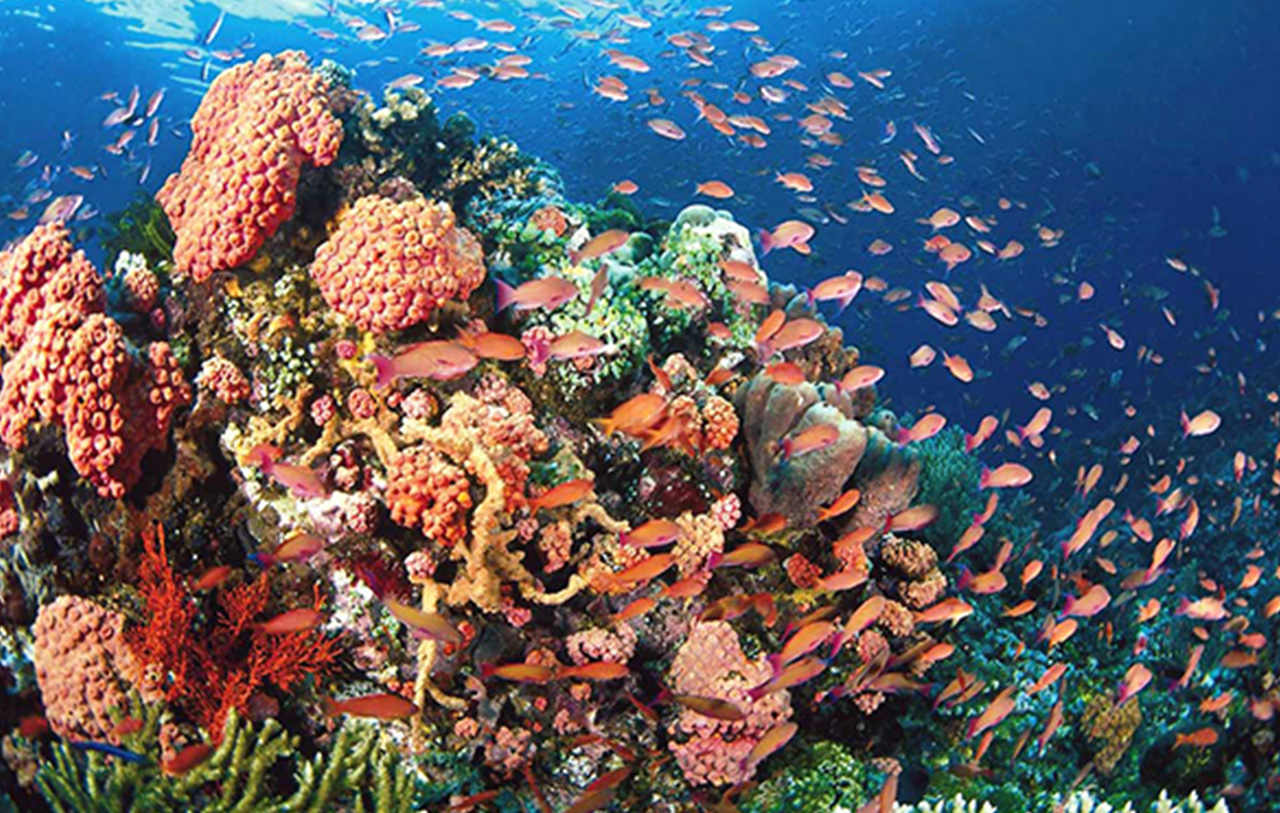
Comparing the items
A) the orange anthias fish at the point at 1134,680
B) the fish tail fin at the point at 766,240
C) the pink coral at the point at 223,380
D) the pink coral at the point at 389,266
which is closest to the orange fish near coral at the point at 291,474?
the pink coral at the point at 223,380

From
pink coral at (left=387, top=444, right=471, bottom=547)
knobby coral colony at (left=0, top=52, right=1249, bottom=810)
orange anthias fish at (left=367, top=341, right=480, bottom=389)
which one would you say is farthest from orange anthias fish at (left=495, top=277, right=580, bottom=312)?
pink coral at (left=387, top=444, right=471, bottom=547)

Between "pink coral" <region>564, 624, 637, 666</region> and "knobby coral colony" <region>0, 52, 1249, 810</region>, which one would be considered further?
"pink coral" <region>564, 624, 637, 666</region>

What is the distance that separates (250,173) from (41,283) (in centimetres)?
161

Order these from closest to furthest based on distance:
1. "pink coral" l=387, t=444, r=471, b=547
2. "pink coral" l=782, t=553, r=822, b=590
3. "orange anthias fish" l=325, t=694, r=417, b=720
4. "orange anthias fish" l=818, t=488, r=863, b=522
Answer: "orange anthias fish" l=325, t=694, r=417, b=720 < "pink coral" l=387, t=444, r=471, b=547 < "orange anthias fish" l=818, t=488, r=863, b=522 < "pink coral" l=782, t=553, r=822, b=590

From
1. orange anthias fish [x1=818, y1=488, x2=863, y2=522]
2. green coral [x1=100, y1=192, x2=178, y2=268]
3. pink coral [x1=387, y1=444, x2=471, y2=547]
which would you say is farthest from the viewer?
green coral [x1=100, y1=192, x2=178, y2=268]

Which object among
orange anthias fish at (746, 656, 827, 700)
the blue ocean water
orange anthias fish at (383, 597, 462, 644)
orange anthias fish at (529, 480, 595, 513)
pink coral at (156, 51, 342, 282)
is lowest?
the blue ocean water

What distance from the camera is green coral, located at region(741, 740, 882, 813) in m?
5.21

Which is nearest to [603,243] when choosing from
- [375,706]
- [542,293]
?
[542,293]

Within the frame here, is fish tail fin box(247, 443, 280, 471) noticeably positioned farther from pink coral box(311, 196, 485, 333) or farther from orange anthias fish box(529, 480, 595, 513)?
orange anthias fish box(529, 480, 595, 513)

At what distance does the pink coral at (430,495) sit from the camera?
14.6 ft

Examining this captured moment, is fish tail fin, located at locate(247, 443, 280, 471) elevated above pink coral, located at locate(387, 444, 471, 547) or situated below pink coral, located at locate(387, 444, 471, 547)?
above

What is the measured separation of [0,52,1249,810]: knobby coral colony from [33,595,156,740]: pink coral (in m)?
0.02

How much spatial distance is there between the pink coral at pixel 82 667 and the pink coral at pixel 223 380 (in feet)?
4.78

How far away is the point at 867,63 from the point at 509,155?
41.8 metres
